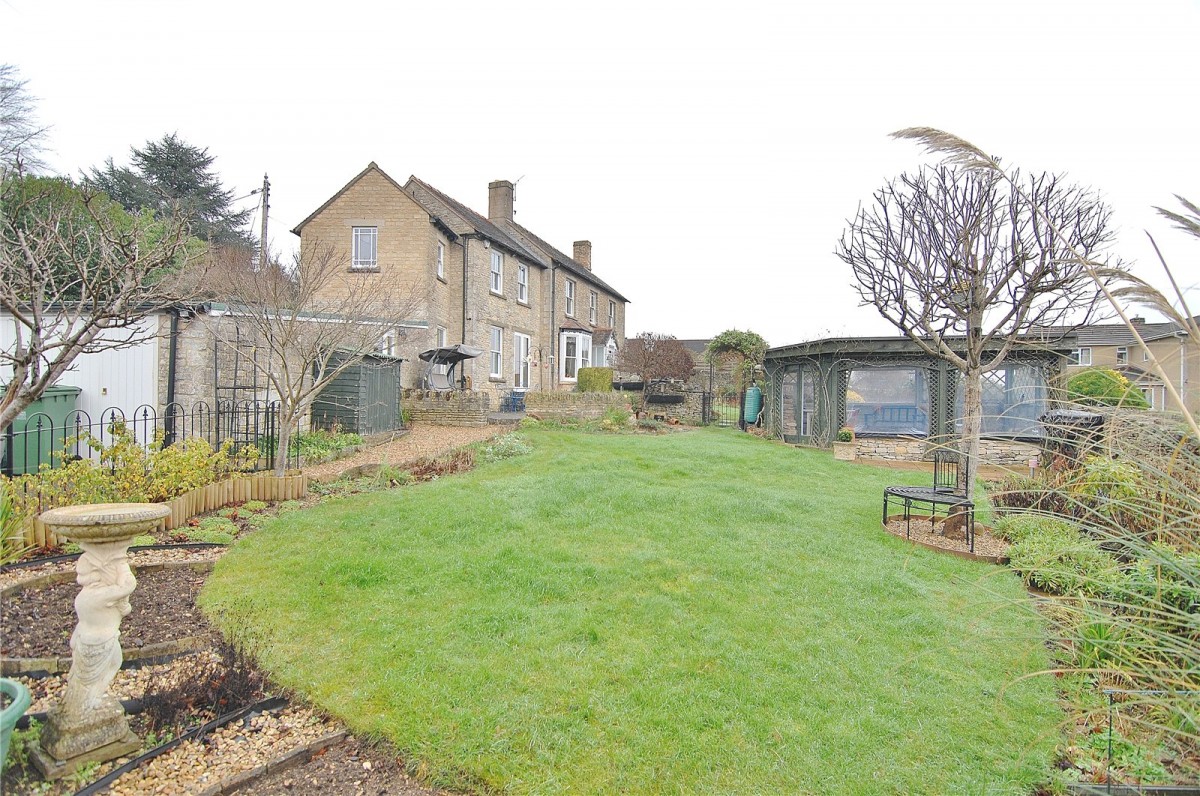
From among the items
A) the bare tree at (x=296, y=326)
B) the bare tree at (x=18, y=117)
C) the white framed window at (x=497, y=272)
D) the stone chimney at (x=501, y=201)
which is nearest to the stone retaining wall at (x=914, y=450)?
the bare tree at (x=296, y=326)

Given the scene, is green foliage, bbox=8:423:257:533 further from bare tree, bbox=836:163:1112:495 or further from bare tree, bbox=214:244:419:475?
bare tree, bbox=836:163:1112:495

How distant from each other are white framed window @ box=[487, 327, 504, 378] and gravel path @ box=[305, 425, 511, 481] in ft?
19.4

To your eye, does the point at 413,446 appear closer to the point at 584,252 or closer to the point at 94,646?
the point at 94,646

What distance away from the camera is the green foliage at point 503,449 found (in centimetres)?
1175

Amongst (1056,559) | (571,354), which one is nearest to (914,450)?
(1056,559)

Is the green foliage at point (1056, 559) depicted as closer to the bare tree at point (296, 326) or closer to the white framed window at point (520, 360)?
the bare tree at point (296, 326)

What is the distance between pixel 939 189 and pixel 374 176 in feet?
52.9

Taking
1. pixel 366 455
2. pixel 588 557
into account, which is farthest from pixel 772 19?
pixel 366 455

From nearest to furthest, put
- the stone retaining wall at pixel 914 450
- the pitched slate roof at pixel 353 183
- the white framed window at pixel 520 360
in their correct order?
1. the stone retaining wall at pixel 914 450
2. the pitched slate roof at pixel 353 183
3. the white framed window at pixel 520 360

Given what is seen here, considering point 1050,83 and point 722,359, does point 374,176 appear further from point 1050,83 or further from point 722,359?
point 1050,83

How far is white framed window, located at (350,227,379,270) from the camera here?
18828mm

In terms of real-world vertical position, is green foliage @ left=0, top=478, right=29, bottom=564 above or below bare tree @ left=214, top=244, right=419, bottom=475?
below

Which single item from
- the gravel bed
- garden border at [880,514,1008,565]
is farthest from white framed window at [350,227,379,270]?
garden border at [880,514,1008,565]

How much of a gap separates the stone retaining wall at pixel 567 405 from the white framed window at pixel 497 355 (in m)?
3.95
